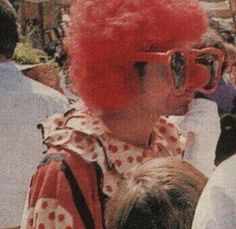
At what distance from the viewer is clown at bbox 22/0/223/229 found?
1912 mm

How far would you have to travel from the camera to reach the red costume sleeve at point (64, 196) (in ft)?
5.91

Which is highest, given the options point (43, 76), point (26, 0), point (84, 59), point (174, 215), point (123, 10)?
point (123, 10)

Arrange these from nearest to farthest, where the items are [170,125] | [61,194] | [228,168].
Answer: [228,168] < [61,194] < [170,125]

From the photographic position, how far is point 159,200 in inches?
56.0

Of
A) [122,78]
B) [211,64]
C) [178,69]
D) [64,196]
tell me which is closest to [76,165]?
[64,196]

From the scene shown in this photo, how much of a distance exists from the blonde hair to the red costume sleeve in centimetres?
32

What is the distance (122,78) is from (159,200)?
609mm

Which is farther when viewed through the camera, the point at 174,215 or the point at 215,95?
the point at 215,95

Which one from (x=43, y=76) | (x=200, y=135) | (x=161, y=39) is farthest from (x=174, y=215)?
(x=43, y=76)

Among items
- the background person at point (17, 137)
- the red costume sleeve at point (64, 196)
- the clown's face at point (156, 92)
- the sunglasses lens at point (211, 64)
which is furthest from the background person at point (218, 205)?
the background person at point (17, 137)

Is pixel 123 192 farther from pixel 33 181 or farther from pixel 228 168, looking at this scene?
pixel 33 181

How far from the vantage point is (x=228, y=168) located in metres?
1.38

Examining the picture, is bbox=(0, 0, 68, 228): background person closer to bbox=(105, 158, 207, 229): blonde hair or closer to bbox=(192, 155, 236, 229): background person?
bbox=(105, 158, 207, 229): blonde hair

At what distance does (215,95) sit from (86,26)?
51.4 inches
